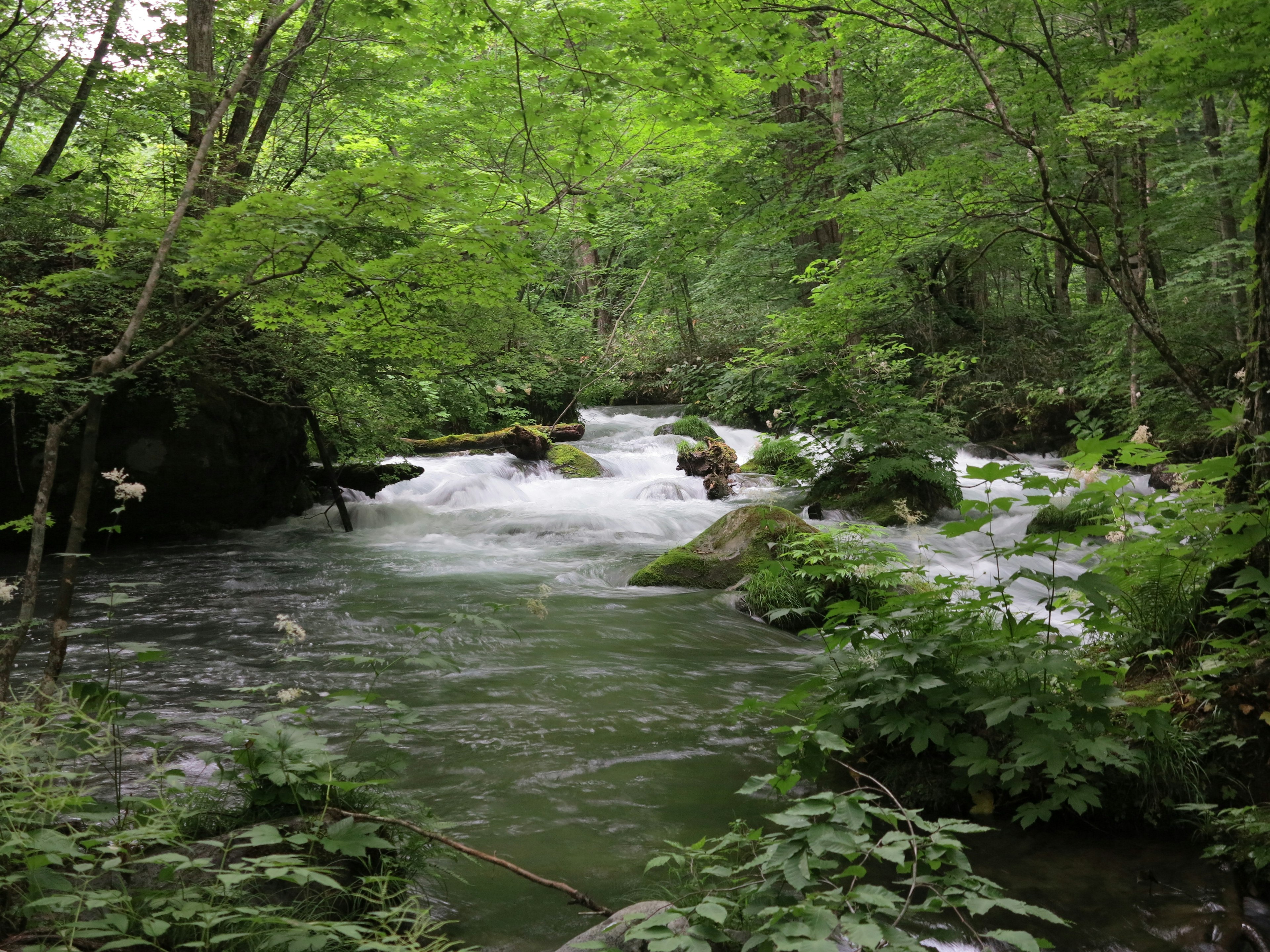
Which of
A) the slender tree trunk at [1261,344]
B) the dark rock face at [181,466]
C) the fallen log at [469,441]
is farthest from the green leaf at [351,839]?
the fallen log at [469,441]

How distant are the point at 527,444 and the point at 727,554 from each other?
8.58 m

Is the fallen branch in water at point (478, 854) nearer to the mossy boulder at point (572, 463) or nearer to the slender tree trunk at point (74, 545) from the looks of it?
the slender tree trunk at point (74, 545)

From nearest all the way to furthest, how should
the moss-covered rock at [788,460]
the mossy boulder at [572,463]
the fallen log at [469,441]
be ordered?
1. the moss-covered rock at [788,460]
2. the mossy boulder at [572,463]
3. the fallen log at [469,441]

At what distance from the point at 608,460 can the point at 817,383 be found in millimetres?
7693

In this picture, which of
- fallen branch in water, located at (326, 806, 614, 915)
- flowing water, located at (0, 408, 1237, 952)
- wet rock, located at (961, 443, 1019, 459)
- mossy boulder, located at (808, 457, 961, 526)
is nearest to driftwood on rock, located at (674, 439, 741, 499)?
flowing water, located at (0, 408, 1237, 952)

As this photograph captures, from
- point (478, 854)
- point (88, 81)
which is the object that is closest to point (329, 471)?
point (88, 81)

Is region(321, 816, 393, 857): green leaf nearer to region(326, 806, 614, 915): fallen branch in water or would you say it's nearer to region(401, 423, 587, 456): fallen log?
region(326, 806, 614, 915): fallen branch in water

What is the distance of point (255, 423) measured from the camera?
1180 cm

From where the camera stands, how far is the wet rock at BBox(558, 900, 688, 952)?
7.82 feet

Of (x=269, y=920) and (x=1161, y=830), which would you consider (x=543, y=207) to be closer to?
(x=269, y=920)

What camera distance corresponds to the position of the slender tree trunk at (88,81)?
6.61m

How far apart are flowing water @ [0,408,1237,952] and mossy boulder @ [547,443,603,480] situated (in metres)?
2.94

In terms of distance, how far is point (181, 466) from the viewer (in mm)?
11023

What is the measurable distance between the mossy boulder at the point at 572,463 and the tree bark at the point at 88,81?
10.3m
